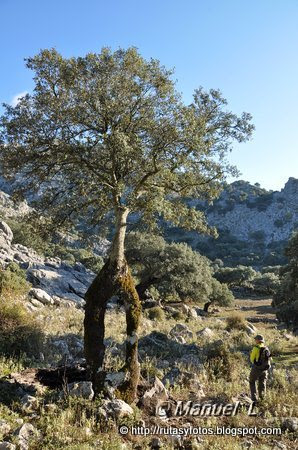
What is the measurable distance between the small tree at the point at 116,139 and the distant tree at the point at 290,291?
47.3 ft

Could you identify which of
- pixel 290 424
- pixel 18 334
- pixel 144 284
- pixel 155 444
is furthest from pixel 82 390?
pixel 144 284

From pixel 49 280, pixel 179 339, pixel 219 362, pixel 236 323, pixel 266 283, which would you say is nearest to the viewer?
pixel 219 362

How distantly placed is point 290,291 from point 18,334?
18258 millimetres

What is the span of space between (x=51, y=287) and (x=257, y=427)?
24434mm

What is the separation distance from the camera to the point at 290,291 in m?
25.0

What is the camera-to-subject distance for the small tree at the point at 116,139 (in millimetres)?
11062

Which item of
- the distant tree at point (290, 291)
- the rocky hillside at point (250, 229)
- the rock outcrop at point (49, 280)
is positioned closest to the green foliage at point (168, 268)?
the rock outcrop at point (49, 280)

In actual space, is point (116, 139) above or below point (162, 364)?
above

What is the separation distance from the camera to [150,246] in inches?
1732

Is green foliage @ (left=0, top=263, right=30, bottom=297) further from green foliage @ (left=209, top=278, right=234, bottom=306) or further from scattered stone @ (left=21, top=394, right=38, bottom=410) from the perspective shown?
green foliage @ (left=209, top=278, right=234, bottom=306)

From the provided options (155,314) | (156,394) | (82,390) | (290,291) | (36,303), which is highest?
(290,291)

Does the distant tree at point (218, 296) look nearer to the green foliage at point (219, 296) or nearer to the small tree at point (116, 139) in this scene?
the green foliage at point (219, 296)

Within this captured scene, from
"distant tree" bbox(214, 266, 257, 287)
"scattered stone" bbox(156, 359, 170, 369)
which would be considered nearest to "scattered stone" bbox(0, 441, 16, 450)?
"scattered stone" bbox(156, 359, 170, 369)

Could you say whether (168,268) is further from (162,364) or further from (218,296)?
(162,364)
